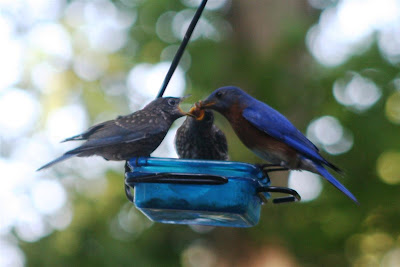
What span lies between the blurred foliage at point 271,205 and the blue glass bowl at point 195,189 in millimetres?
4539

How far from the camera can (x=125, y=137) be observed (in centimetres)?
343

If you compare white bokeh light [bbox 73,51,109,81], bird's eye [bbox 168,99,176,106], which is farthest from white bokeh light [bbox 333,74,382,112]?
bird's eye [bbox 168,99,176,106]

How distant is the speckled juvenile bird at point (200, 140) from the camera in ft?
13.3

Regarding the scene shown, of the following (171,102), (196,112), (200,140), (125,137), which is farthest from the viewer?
(200,140)

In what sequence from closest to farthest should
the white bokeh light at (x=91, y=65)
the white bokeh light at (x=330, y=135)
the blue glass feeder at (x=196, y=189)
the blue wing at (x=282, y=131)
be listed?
the blue glass feeder at (x=196, y=189) < the blue wing at (x=282, y=131) < the white bokeh light at (x=330, y=135) < the white bokeh light at (x=91, y=65)

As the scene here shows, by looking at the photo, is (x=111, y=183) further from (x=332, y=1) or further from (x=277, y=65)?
(x=332, y=1)

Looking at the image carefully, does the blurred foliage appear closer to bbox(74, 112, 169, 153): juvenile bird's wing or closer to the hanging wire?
the hanging wire

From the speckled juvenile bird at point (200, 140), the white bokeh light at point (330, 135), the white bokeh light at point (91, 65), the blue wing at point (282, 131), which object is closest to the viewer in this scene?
the blue wing at point (282, 131)

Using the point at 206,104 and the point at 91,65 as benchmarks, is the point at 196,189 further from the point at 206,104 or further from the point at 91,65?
the point at 91,65

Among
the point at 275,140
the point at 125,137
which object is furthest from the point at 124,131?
the point at 275,140

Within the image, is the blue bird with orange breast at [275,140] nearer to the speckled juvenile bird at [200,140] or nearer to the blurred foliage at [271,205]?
the speckled juvenile bird at [200,140]

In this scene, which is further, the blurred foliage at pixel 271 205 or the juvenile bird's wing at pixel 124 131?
the blurred foliage at pixel 271 205

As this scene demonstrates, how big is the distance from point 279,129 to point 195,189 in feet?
2.34

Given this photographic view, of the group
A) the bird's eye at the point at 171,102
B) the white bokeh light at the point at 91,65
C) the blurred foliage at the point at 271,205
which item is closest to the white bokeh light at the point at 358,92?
the blurred foliage at the point at 271,205
